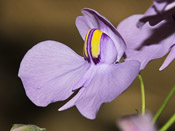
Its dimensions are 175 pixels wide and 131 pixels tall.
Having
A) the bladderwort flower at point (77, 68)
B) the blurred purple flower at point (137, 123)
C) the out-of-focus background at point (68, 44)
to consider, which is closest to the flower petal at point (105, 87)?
the bladderwort flower at point (77, 68)

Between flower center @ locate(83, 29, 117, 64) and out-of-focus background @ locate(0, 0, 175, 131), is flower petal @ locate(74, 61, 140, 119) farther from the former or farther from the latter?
out-of-focus background @ locate(0, 0, 175, 131)

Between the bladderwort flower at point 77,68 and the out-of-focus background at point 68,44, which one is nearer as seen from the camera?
the bladderwort flower at point 77,68

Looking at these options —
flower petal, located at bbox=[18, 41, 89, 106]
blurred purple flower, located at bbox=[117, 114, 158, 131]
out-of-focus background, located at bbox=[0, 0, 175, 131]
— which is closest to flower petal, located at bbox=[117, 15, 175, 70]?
flower petal, located at bbox=[18, 41, 89, 106]

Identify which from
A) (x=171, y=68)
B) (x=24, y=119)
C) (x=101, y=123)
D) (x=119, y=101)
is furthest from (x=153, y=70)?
(x=24, y=119)

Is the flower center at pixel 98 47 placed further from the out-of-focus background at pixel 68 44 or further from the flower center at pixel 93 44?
the out-of-focus background at pixel 68 44

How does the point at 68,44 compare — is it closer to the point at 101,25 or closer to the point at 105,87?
the point at 101,25

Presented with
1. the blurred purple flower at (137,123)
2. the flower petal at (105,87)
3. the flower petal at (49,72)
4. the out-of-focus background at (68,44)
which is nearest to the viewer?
the blurred purple flower at (137,123)

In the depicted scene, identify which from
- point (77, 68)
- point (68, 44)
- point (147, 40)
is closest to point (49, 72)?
point (77, 68)

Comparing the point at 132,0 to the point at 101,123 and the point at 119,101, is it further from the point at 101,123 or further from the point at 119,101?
the point at 101,123
